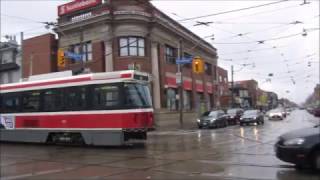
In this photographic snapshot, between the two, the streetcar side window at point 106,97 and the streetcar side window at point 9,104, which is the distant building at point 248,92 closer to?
the streetcar side window at point 9,104

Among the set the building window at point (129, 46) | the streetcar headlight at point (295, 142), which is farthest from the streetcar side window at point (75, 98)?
the building window at point (129, 46)

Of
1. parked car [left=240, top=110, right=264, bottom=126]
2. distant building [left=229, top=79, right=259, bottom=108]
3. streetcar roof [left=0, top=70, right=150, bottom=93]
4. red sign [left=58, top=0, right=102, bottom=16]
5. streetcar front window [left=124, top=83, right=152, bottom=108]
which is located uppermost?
red sign [left=58, top=0, right=102, bottom=16]

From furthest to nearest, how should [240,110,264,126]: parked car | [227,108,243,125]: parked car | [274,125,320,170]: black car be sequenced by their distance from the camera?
1. [227,108,243,125]: parked car
2. [240,110,264,126]: parked car
3. [274,125,320,170]: black car

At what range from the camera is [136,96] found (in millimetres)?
21172

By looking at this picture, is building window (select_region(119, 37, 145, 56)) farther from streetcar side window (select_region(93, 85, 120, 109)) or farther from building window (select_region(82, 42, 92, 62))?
streetcar side window (select_region(93, 85, 120, 109))

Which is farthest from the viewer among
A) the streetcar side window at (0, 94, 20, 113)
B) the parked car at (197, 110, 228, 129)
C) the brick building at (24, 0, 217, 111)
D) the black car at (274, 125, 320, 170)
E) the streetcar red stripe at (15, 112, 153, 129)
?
the brick building at (24, 0, 217, 111)

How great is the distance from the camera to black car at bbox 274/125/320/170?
463 inches

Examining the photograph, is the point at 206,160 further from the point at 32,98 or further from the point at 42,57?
the point at 42,57

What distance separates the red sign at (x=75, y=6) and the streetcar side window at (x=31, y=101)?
23.6 meters

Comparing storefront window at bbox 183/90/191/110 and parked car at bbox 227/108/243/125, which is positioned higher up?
storefront window at bbox 183/90/191/110

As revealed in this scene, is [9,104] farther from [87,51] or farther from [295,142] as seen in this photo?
[87,51]

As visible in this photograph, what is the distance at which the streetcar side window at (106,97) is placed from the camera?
68.9 ft

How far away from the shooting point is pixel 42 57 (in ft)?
174

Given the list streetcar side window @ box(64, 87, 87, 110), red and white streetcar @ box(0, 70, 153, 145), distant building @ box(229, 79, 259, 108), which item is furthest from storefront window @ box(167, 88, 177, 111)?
distant building @ box(229, 79, 259, 108)
